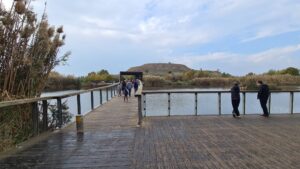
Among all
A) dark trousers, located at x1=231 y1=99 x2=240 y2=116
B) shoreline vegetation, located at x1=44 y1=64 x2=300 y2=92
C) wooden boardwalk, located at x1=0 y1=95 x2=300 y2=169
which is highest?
shoreline vegetation, located at x1=44 y1=64 x2=300 y2=92

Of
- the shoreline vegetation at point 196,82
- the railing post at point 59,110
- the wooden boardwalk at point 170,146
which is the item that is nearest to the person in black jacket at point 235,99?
the wooden boardwalk at point 170,146

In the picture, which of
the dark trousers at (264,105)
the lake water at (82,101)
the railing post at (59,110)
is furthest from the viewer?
the dark trousers at (264,105)

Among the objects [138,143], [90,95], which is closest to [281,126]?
[138,143]

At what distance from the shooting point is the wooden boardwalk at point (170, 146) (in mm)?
6738

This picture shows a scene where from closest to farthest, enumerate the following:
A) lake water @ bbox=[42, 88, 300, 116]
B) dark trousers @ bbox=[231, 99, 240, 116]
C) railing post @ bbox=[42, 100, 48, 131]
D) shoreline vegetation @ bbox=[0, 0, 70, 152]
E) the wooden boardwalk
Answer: the wooden boardwalk, shoreline vegetation @ bbox=[0, 0, 70, 152], railing post @ bbox=[42, 100, 48, 131], dark trousers @ bbox=[231, 99, 240, 116], lake water @ bbox=[42, 88, 300, 116]

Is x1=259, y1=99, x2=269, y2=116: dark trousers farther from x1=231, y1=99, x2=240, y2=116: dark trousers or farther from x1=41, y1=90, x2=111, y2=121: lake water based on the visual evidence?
x1=41, y1=90, x2=111, y2=121: lake water

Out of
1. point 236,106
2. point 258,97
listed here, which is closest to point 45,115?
point 236,106

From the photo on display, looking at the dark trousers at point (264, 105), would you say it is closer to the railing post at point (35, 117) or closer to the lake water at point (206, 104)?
the lake water at point (206, 104)

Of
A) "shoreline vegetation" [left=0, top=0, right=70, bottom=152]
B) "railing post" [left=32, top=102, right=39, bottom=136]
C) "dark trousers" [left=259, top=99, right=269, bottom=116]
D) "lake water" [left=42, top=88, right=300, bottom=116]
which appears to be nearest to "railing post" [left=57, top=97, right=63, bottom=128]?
"shoreline vegetation" [left=0, top=0, right=70, bottom=152]

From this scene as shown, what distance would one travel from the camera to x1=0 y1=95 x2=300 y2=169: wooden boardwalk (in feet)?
22.1

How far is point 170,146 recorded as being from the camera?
8250mm

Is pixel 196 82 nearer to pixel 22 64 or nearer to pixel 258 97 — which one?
pixel 258 97

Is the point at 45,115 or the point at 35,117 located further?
the point at 45,115

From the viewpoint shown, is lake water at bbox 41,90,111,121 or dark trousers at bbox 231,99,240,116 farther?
dark trousers at bbox 231,99,240,116
